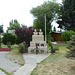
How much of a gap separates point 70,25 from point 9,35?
17.2 meters

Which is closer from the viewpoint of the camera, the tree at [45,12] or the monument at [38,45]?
the monument at [38,45]

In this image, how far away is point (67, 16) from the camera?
75.6 feet

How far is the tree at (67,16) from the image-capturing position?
906 inches

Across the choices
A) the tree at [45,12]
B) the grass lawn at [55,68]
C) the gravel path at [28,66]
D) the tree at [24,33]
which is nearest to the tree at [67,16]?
the tree at [45,12]

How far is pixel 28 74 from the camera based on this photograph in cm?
487

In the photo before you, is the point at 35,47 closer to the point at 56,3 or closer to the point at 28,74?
the point at 28,74

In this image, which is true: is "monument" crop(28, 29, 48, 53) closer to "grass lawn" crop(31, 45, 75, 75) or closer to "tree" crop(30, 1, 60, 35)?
"grass lawn" crop(31, 45, 75, 75)

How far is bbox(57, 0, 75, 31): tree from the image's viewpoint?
906 inches

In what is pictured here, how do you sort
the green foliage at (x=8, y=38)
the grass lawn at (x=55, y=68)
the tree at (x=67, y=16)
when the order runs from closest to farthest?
the grass lawn at (x=55, y=68)
the green foliage at (x=8, y=38)
the tree at (x=67, y=16)

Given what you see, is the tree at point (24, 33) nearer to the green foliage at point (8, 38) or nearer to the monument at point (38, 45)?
the monument at point (38, 45)

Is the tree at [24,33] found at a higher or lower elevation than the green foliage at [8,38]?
higher

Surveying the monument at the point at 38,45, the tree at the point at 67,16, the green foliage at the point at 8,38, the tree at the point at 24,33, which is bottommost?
the monument at the point at 38,45

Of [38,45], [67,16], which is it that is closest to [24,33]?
[38,45]

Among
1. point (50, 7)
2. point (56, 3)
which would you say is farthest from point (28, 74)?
point (56, 3)
